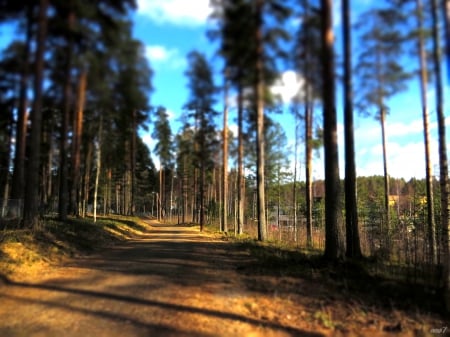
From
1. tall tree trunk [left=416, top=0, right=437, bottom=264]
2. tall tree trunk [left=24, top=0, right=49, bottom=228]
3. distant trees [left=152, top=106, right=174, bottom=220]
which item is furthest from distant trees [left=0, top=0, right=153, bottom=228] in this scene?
distant trees [left=152, top=106, right=174, bottom=220]

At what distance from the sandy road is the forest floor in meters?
0.02

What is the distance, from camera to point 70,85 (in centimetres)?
1942

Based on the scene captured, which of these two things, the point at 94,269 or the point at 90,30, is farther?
the point at 90,30

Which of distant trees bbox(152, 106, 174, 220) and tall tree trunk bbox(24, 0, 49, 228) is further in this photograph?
distant trees bbox(152, 106, 174, 220)

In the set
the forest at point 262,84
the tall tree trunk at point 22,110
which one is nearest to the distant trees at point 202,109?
the forest at point 262,84

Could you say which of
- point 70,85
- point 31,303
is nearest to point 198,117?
point 70,85

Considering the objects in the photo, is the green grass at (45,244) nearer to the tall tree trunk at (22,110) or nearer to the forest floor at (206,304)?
the forest floor at (206,304)

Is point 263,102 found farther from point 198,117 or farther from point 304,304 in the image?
point 198,117

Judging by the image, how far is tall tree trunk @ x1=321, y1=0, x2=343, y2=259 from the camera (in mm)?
11039

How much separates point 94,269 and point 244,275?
416cm

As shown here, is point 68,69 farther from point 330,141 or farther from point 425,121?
point 425,121

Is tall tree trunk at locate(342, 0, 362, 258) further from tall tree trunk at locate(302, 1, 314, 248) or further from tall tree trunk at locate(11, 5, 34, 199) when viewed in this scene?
tall tree trunk at locate(11, 5, 34, 199)

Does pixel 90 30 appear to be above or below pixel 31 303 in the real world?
above

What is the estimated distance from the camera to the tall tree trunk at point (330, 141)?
36.2 ft
